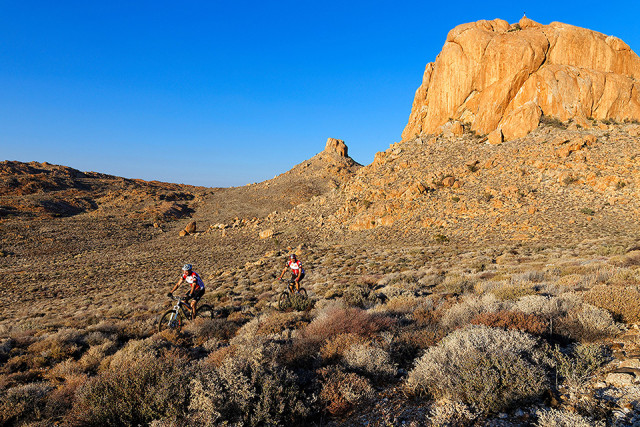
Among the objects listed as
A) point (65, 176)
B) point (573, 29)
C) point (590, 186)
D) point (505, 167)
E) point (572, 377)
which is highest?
point (573, 29)

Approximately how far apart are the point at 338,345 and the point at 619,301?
18.3ft

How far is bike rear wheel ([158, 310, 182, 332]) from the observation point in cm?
852

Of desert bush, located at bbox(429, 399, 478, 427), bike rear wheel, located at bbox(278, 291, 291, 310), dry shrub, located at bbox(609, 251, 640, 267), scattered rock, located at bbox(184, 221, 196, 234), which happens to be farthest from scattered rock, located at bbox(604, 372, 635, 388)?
scattered rock, located at bbox(184, 221, 196, 234)

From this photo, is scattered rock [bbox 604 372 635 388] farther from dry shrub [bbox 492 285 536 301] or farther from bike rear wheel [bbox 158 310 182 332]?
bike rear wheel [bbox 158 310 182 332]

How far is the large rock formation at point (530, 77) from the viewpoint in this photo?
3247cm

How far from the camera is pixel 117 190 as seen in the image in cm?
6981

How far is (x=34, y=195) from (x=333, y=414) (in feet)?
240

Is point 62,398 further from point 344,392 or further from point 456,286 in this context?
point 456,286

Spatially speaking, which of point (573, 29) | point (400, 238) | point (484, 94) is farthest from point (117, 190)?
point (573, 29)

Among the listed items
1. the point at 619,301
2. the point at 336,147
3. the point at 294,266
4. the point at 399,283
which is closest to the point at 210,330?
the point at 294,266

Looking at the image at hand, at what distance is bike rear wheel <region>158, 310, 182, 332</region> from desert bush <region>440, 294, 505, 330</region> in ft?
22.6

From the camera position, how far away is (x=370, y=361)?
4730 mm

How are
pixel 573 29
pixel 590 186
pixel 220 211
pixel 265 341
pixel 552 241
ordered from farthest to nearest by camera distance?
pixel 220 211, pixel 573 29, pixel 590 186, pixel 552 241, pixel 265 341

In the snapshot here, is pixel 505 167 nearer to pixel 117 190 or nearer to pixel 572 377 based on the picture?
pixel 572 377
